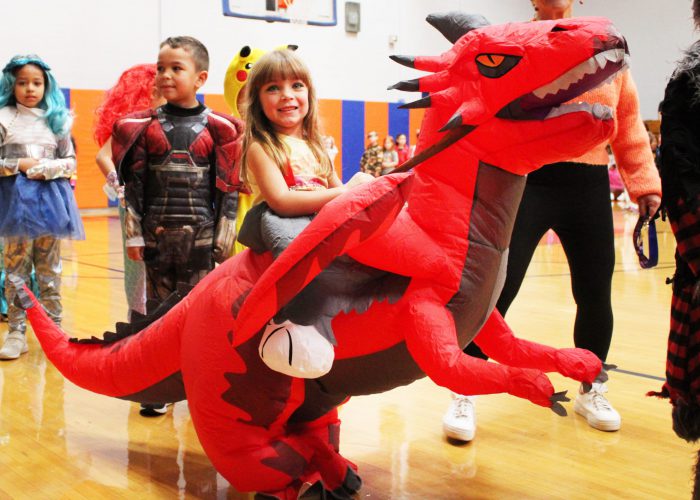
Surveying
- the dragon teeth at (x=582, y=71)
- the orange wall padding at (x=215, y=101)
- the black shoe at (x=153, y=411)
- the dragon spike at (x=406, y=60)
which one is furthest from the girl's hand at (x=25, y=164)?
the orange wall padding at (x=215, y=101)

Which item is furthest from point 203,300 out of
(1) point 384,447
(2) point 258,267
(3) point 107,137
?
(3) point 107,137

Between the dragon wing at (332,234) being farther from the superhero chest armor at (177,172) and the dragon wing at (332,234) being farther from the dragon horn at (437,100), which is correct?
the superhero chest armor at (177,172)

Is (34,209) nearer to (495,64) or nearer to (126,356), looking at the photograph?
(126,356)

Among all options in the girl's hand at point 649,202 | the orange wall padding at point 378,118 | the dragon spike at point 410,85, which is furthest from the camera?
the orange wall padding at point 378,118

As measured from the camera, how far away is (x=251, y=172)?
1.98m

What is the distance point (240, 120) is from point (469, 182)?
4.65 feet

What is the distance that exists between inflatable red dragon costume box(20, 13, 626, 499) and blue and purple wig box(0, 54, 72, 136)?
1934 millimetres

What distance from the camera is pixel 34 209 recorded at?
3.58 metres

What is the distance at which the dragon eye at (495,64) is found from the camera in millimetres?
1664

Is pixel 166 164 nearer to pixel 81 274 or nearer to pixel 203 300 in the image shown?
pixel 203 300

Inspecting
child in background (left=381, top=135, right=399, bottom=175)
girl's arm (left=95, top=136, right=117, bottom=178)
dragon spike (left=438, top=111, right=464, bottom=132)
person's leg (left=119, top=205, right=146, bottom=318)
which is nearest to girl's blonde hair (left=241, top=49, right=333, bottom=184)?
dragon spike (left=438, top=111, right=464, bottom=132)

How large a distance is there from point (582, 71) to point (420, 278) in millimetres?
532

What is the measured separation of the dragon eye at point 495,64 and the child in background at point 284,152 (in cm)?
34

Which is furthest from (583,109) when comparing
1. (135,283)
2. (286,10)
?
(286,10)
